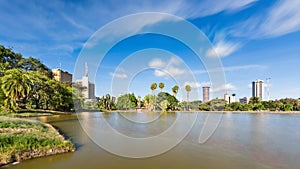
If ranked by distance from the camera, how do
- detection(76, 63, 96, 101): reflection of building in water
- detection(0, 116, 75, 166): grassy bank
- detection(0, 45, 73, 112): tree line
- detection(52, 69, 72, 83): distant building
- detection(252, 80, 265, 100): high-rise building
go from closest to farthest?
1. detection(0, 116, 75, 166): grassy bank
2. detection(0, 45, 73, 112): tree line
3. detection(76, 63, 96, 101): reflection of building in water
4. detection(52, 69, 72, 83): distant building
5. detection(252, 80, 265, 100): high-rise building

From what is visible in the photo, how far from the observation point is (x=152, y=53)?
46.3ft

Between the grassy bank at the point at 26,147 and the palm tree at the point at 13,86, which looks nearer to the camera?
the grassy bank at the point at 26,147

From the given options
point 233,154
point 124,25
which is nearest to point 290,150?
point 233,154

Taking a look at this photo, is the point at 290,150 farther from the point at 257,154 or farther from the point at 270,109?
the point at 270,109

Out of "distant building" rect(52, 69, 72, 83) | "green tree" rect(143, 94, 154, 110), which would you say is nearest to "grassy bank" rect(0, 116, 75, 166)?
"green tree" rect(143, 94, 154, 110)

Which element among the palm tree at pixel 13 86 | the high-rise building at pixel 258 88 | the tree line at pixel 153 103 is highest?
the high-rise building at pixel 258 88

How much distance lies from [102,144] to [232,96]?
342 ft

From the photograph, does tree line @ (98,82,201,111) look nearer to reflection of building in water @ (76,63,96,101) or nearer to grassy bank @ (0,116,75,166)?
reflection of building in water @ (76,63,96,101)

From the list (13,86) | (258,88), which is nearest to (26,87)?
(13,86)

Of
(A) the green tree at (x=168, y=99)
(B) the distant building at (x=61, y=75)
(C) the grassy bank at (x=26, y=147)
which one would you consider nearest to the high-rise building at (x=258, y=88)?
(A) the green tree at (x=168, y=99)

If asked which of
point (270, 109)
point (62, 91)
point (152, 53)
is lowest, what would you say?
point (270, 109)

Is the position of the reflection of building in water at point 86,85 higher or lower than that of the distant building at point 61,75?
lower

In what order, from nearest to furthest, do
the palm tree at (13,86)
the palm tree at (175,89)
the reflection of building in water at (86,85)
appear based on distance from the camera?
1. the palm tree at (13,86)
2. the reflection of building in water at (86,85)
3. the palm tree at (175,89)

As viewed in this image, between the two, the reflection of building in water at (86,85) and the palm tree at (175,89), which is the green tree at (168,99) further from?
the reflection of building in water at (86,85)
